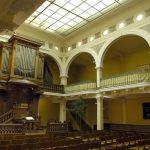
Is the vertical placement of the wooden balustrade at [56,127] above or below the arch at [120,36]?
below

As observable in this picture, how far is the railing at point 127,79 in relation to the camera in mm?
12948

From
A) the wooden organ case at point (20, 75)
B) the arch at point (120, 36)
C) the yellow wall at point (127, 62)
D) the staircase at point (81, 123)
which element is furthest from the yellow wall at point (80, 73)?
the wooden organ case at point (20, 75)

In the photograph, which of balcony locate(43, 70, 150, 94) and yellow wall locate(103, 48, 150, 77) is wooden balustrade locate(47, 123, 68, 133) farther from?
yellow wall locate(103, 48, 150, 77)

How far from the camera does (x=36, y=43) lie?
54.6 ft

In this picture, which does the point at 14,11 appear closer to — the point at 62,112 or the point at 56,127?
the point at 56,127

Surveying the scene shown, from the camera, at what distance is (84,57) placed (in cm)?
2200

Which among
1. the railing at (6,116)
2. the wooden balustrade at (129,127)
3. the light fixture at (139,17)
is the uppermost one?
the light fixture at (139,17)

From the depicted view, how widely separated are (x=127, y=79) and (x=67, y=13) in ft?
23.7

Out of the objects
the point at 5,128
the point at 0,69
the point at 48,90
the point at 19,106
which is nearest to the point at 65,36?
the point at 48,90

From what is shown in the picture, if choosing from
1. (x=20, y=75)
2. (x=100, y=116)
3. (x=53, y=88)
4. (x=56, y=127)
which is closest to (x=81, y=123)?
(x=53, y=88)

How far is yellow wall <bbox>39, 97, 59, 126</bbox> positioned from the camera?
2105cm

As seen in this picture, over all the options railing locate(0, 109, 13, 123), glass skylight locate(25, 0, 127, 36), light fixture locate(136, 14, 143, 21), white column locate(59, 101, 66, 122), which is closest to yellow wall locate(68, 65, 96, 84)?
white column locate(59, 101, 66, 122)

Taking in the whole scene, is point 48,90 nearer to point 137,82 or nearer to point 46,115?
point 46,115

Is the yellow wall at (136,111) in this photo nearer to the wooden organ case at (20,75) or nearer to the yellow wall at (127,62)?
the yellow wall at (127,62)
